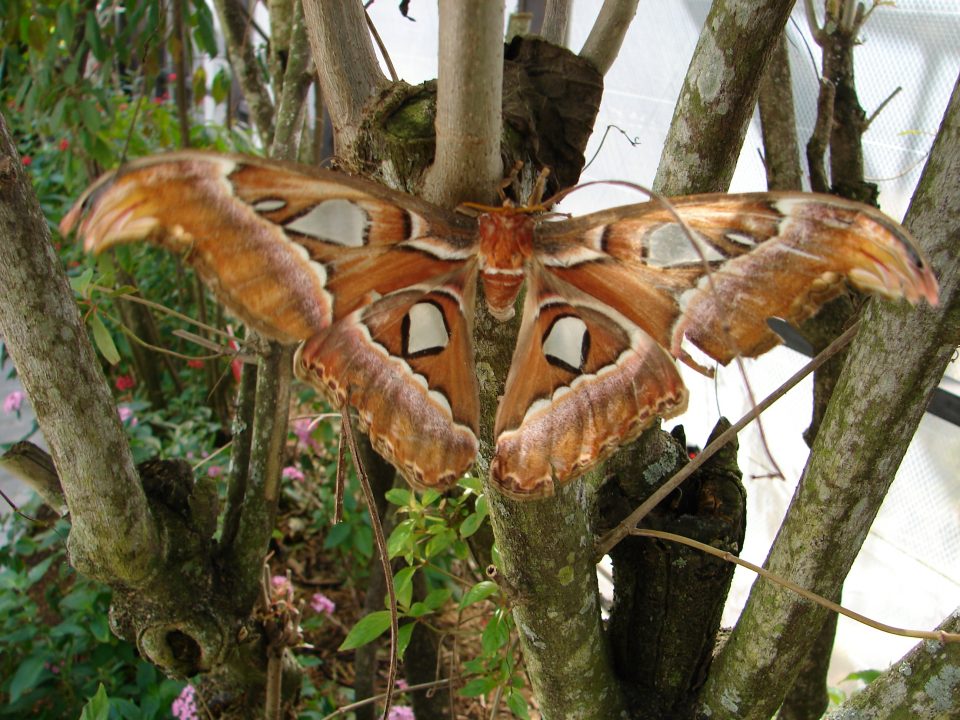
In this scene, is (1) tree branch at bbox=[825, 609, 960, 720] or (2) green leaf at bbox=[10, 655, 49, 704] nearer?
(1) tree branch at bbox=[825, 609, 960, 720]

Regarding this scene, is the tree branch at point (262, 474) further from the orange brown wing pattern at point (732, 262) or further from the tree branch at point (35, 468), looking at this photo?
the orange brown wing pattern at point (732, 262)

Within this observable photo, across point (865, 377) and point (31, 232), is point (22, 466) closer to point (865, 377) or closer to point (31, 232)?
point (31, 232)

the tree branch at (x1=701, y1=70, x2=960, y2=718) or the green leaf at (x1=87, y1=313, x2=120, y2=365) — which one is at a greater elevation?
the tree branch at (x1=701, y1=70, x2=960, y2=718)

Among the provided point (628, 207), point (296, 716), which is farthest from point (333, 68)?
point (296, 716)

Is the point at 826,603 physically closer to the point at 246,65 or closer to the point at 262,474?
the point at 262,474

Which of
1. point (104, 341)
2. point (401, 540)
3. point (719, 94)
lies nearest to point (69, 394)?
point (104, 341)

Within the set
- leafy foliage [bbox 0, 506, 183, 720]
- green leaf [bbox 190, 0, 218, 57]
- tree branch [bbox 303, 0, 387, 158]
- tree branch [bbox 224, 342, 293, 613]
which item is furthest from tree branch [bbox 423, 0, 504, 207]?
green leaf [bbox 190, 0, 218, 57]

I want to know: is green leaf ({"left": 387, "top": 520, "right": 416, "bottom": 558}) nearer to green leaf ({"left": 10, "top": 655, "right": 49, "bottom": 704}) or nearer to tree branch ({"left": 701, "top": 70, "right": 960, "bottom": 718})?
tree branch ({"left": 701, "top": 70, "right": 960, "bottom": 718})

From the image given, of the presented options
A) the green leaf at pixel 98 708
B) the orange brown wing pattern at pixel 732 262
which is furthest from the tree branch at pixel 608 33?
the green leaf at pixel 98 708
